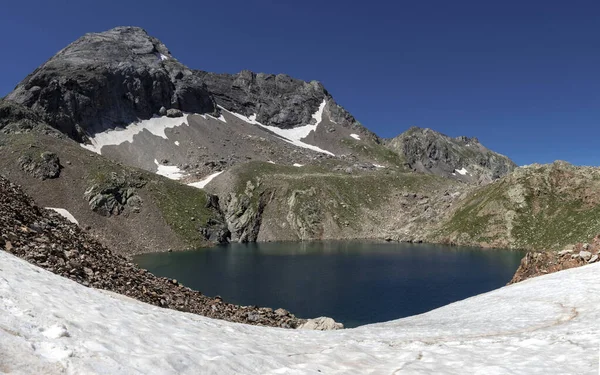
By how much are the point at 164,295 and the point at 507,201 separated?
110657mm

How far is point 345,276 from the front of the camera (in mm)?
64875

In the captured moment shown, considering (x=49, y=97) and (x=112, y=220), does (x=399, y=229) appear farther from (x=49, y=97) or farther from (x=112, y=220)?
(x=49, y=97)

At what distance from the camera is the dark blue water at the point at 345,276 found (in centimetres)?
4603

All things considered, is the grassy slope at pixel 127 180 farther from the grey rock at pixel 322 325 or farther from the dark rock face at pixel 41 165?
the grey rock at pixel 322 325

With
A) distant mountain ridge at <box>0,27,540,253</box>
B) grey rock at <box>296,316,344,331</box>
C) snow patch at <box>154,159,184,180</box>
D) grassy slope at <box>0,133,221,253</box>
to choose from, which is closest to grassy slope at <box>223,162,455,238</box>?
distant mountain ridge at <box>0,27,540,253</box>

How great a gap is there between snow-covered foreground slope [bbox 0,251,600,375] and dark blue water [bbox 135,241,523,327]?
27006mm

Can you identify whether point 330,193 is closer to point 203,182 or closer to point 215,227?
point 215,227

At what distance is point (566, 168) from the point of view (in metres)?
110

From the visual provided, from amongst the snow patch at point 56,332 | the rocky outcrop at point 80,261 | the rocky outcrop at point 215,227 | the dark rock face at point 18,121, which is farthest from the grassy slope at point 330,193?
the snow patch at point 56,332

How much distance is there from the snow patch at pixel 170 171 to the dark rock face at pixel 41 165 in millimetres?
59995

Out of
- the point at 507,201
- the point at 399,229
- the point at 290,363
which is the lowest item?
the point at 290,363

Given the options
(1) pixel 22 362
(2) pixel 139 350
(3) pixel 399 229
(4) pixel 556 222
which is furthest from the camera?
(3) pixel 399 229

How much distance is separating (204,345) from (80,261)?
14.9 m

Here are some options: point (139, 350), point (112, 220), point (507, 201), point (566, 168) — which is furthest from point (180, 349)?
point (566, 168)
